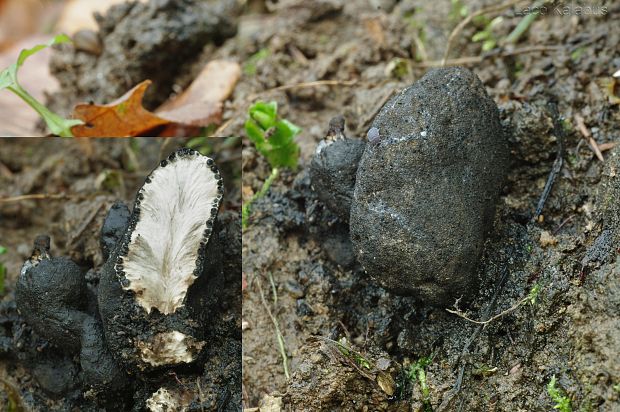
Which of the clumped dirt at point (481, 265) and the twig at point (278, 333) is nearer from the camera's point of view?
the clumped dirt at point (481, 265)

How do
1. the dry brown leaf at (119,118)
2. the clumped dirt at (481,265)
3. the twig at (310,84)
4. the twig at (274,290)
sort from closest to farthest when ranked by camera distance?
the clumped dirt at (481,265)
the twig at (274,290)
the dry brown leaf at (119,118)
the twig at (310,84)

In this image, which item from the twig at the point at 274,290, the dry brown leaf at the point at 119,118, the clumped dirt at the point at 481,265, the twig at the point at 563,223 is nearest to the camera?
the clumped dirt at the point at 481,265

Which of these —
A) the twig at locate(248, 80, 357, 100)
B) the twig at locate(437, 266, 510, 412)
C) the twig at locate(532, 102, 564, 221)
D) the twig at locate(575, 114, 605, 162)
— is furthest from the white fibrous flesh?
the twig at locate(575, 114, 605, 162)

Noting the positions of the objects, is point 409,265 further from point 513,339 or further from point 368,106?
point 368,106

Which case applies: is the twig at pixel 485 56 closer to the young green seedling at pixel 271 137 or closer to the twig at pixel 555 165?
the twig at pixel 555 165

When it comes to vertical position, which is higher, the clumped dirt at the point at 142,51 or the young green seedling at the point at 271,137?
the clumped dirt at the point at 142,51

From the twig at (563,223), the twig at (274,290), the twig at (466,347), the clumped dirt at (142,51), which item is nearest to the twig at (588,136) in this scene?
the twig at (563,223)

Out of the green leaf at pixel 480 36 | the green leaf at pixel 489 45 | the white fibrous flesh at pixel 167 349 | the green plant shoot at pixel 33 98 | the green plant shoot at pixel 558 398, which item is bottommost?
the green plant shoot at pixel 558 398
